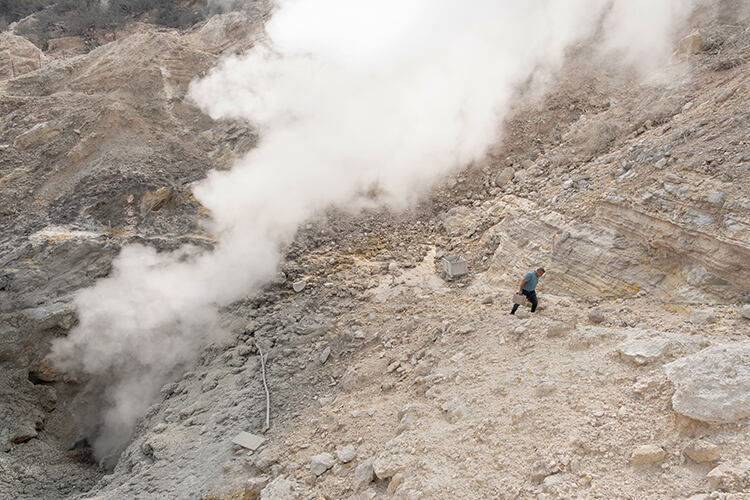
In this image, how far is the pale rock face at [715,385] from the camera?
243cm

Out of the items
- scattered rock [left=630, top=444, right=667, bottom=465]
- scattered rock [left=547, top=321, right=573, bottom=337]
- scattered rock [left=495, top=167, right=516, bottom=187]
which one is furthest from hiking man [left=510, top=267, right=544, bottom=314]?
scattered rock [left=495, top=167, right=516, bottom=187]

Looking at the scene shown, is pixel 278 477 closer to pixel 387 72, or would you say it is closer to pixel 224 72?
pixel 387 72

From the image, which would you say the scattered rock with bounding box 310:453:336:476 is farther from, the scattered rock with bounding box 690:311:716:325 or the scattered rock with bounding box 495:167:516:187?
the scattered rock with bounding box 495:167:516:187

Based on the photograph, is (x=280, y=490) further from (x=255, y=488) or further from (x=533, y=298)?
(x=533, y=298)

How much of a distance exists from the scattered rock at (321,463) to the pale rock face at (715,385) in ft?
7.42

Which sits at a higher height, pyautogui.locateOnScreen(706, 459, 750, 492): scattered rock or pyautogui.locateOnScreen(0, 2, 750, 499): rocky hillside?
pyautogui.locateOnScreen(0, 2, 750, 499): rocky hillside

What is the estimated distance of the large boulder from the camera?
9.52m

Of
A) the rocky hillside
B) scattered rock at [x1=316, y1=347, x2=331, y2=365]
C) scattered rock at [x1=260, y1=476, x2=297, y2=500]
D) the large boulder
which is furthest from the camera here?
the large boulder

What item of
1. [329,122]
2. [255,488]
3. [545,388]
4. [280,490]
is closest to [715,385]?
[545,388]

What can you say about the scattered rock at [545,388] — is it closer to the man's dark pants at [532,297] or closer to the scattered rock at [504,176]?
the man's dark pants at [532,297]

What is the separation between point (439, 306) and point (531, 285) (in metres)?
1.17

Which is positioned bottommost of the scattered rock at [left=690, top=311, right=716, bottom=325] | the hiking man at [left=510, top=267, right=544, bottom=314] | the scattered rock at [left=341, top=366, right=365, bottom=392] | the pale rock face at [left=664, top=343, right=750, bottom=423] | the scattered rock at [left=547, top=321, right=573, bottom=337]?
the pale rock face at [left=664, top=343, right=750, bottom=423]

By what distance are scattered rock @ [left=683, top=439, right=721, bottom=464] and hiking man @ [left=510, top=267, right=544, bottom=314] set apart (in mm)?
1841

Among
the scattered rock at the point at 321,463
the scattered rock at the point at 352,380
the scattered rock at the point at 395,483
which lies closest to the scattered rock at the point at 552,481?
the scattered rock at the point at 395,483
